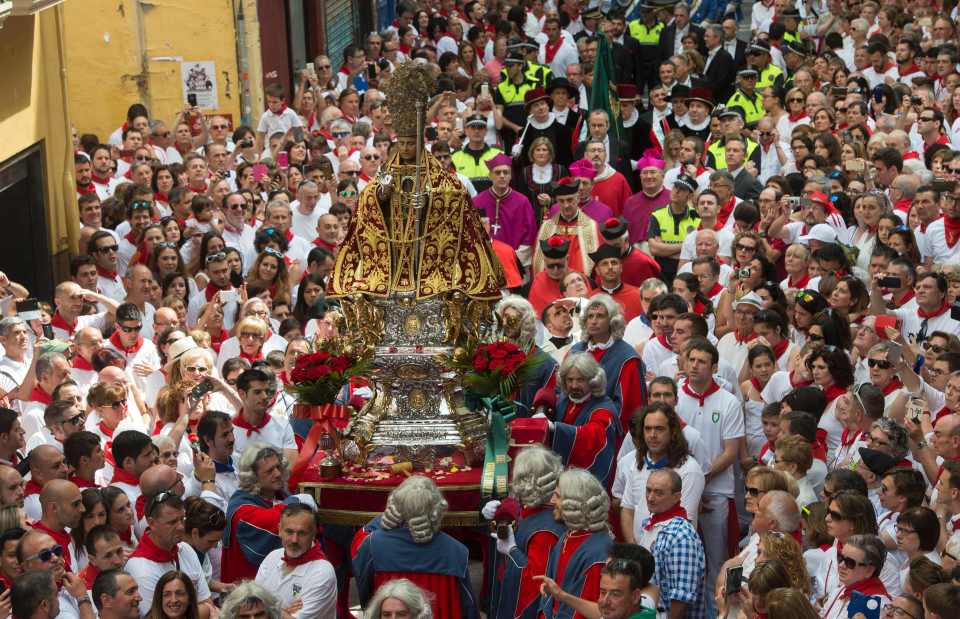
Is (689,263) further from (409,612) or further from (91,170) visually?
(409,612)

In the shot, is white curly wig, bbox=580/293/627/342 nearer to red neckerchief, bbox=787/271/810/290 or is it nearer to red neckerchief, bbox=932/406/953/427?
red neckerchief, bbox=932/406/953/427

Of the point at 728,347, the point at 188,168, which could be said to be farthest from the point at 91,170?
the point at 728,347

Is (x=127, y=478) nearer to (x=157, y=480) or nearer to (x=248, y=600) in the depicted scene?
(x=157, y=480)

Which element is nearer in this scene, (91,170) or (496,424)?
(496,424)

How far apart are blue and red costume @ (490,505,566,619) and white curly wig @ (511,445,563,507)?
2.7 inches

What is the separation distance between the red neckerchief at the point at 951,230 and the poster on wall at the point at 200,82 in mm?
10021

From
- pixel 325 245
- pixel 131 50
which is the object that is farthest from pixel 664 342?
pixel 131 50

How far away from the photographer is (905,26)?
67.7 ft

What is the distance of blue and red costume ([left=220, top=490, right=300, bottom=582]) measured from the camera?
8.71 metres

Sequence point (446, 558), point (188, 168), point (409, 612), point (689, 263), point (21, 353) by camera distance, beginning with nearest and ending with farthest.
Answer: point (409, 612) < point (446, 558) < point (21, 353) < point (689, 263) < point (188, 168)

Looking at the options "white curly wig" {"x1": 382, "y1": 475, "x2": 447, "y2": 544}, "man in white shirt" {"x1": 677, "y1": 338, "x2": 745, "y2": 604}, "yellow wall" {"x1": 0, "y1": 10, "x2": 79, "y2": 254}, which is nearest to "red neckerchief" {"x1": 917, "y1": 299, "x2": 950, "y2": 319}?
"man in white shirt" {"x1": 677, "y1": 338, "x2": 745, "y2": 604}

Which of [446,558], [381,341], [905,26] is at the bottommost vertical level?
[446,558]

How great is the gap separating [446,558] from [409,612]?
121 cm

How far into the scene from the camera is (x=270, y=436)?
1012 cm
